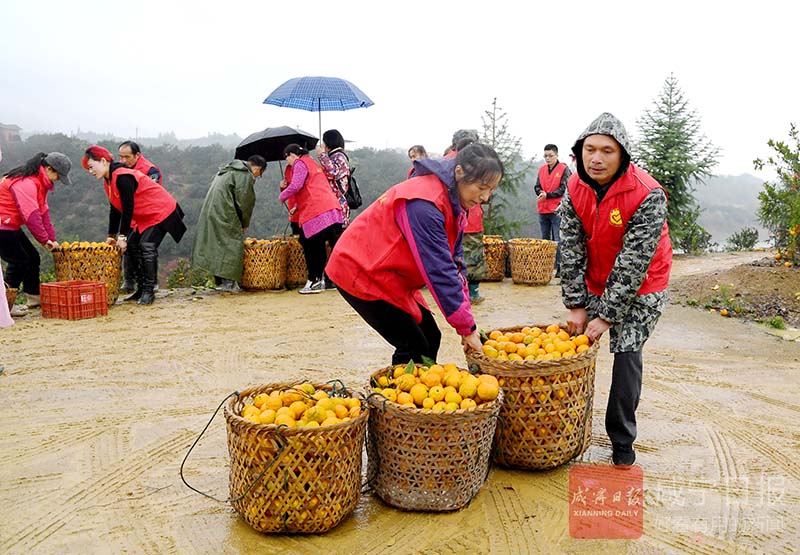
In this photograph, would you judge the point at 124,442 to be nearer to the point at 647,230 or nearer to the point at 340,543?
the point at 340,543

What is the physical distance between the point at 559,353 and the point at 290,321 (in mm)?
4132

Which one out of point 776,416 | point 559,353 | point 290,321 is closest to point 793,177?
point 776,416

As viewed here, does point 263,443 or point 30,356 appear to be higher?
point 263,443

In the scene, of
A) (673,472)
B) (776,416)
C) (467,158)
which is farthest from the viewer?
(776,416)

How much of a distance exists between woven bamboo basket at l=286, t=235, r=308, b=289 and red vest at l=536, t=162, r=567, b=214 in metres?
3.63

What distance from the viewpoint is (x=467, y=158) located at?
3041 millimetres

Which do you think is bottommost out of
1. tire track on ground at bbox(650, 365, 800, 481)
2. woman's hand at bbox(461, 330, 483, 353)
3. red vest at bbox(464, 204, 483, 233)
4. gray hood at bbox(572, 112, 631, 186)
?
tire track on ground at bbox(650, 365, 800, 481)

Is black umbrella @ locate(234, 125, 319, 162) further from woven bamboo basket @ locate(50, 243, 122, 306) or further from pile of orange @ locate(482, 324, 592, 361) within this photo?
pile of orange @ locate(482, 324, 592, 361)

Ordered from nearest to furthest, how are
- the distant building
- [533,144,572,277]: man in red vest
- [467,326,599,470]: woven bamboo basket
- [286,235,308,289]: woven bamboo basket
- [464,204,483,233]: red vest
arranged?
[467,326,599,470]: woven bamboo basket < [464,204,483,233]: red vest < [286,235,308,289]: woven bamboo basket < [533,144,572,277]: man in red vest < the distant building

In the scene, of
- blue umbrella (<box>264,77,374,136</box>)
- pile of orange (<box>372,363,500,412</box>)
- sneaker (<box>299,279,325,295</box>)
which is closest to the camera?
pile of orange (<box>372,363,500,412</box>)

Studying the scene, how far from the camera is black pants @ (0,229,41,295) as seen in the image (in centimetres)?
689

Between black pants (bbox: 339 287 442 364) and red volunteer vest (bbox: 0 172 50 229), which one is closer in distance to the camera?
black pants (bbox: 339 287 442 364)

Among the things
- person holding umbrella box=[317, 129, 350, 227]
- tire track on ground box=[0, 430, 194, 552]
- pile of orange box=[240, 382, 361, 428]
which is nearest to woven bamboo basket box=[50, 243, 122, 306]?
person holding umbrella box=[317, 129, 350, 227]

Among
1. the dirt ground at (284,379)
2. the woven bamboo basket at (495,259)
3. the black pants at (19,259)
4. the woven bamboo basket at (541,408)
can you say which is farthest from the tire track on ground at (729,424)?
the black pants at (19,259)
